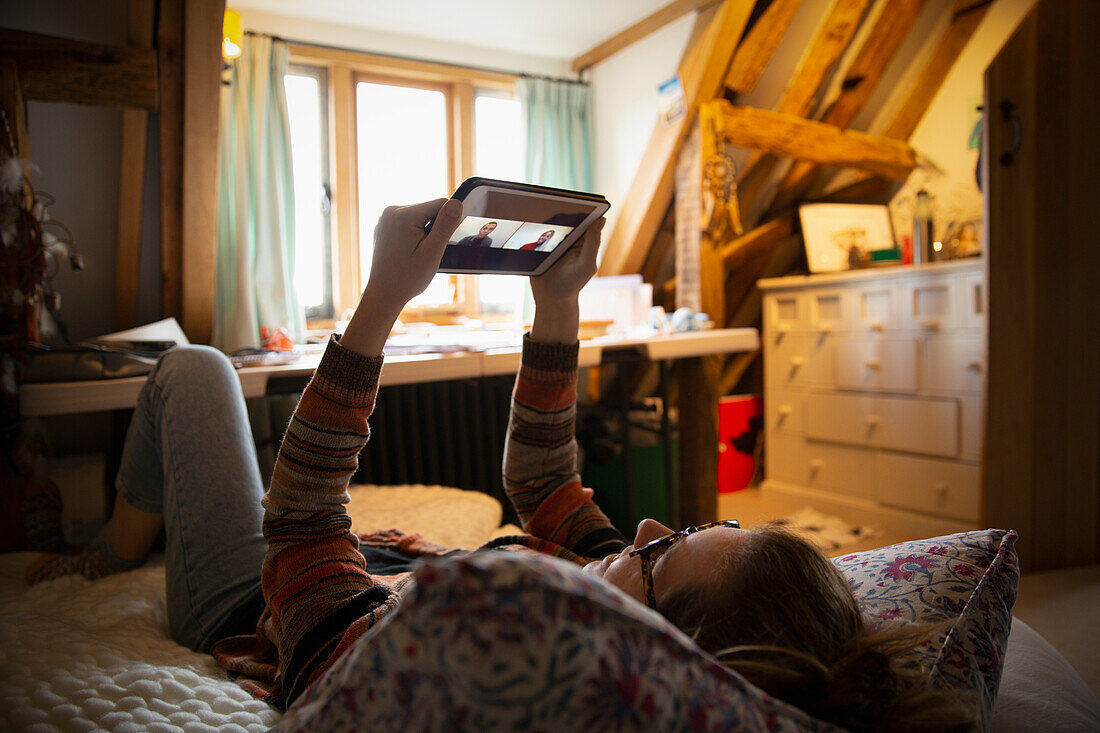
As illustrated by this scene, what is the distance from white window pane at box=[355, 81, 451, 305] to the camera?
3000 millimetres

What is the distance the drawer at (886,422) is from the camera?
242cm

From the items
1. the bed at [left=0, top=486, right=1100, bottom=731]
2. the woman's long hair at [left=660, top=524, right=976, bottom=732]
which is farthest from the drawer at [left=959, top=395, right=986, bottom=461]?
the woman's long hair at [left=660, top=524, right=976, bottom=732]

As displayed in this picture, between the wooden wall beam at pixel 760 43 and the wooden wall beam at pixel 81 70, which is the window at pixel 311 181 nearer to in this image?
the wooden wall beam at pixel 81 70

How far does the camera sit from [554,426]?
3.29ft

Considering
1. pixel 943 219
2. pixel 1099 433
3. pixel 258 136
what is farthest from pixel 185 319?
pixel 943 219

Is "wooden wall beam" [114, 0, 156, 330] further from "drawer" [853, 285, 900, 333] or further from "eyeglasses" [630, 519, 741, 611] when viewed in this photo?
"drawer" [853, 285, 900, 333]

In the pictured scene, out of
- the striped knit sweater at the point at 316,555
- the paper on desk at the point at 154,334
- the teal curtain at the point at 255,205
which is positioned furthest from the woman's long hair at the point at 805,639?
the teal curtain at the point at 255,205

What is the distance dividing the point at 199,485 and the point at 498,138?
270 centimetres

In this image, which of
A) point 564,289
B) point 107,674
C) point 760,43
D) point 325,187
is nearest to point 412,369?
point 564,289

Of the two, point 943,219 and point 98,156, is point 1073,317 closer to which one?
point 943,219

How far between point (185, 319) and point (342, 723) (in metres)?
2.10

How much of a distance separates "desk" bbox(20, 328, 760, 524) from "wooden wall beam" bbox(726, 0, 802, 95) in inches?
46.1

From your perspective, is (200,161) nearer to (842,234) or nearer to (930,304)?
(930,304)

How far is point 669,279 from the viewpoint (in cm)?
338
